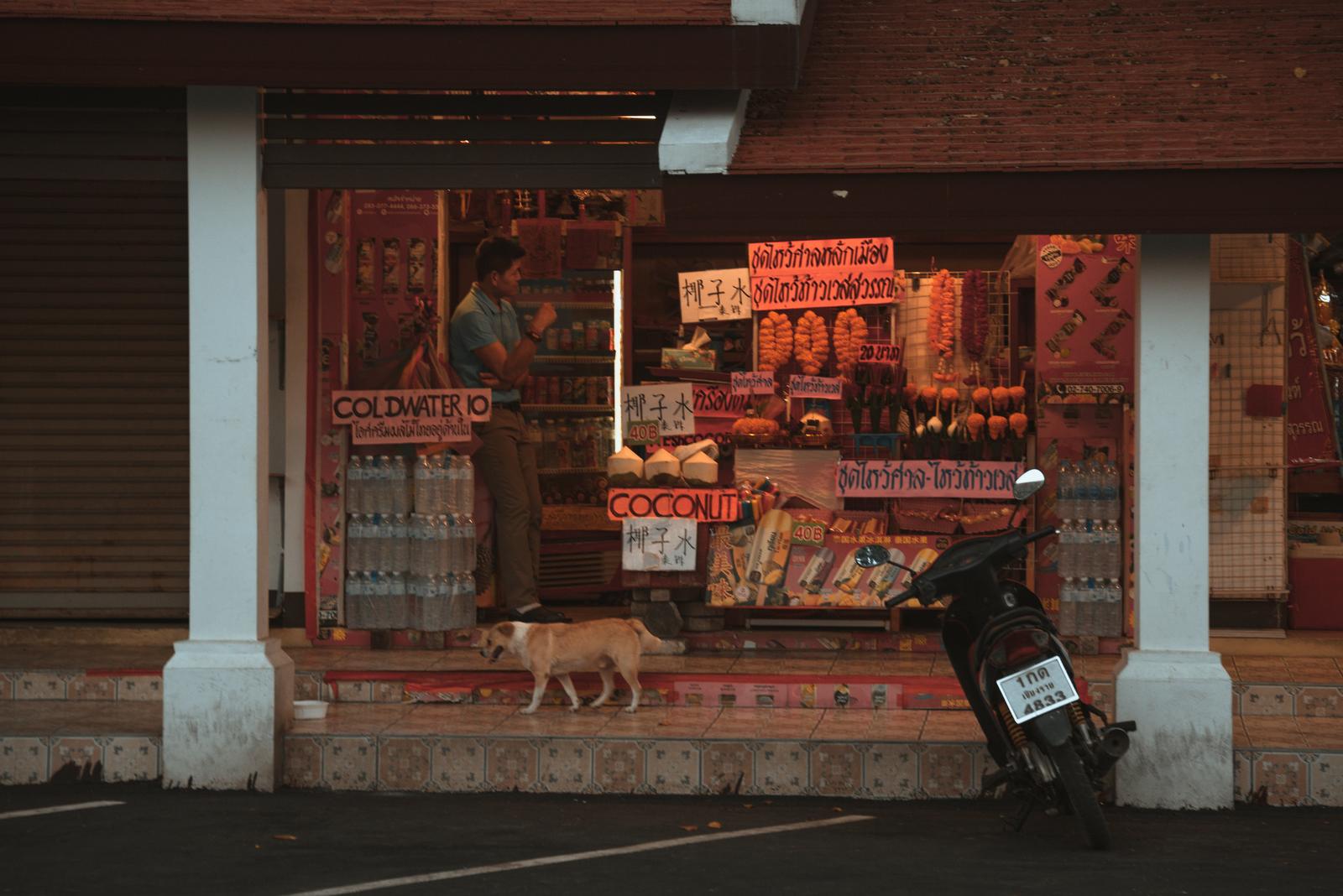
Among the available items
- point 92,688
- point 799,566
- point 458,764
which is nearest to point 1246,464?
point 799,566

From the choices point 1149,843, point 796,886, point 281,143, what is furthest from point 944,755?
point 281,143

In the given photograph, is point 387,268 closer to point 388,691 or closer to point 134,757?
point 388,691

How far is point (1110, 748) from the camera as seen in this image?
694 cm

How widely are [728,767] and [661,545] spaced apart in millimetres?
2250

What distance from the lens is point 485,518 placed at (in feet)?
35.1

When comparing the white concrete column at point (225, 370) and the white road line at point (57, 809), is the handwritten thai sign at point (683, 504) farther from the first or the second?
the white road line at point (57, 809)

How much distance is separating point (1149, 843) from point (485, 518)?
488 cm

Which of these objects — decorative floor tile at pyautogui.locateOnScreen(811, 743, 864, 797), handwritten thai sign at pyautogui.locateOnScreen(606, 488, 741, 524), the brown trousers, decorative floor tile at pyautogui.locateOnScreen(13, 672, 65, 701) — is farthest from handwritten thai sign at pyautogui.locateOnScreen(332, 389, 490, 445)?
decorative floor tile at pyautogui.locateOnScreen(811, 743, 864, 797)

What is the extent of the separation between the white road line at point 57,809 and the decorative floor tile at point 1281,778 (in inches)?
202

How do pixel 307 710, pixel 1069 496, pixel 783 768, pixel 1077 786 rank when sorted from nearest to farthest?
pixel 1077 786
pixel 783 768
pixel 307 710
pixel 1069 496

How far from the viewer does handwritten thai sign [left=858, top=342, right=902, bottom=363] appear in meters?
10.7

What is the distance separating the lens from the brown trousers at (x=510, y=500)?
10.4 metres

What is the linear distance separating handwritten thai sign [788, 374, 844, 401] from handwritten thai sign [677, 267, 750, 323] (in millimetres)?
612

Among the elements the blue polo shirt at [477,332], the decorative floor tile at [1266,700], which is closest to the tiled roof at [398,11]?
the blue polo shirt at [477,332]
